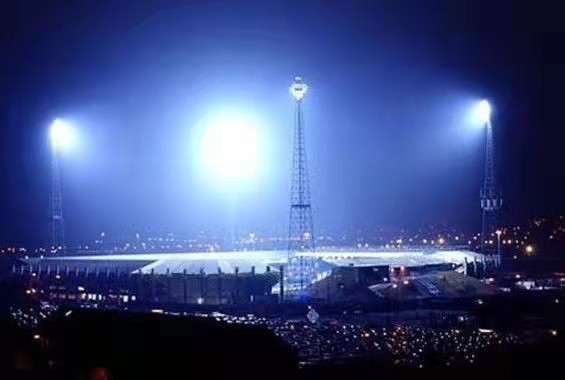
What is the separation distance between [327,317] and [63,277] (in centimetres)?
2867

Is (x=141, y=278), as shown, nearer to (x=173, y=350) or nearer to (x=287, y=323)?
(x=287, y=323)

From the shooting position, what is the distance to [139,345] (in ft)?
65.0

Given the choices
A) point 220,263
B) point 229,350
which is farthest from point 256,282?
point 229,350

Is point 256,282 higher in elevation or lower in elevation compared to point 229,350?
lower

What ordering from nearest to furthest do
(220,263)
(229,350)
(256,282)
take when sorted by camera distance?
(229,350) → (256,282) → (220,263)

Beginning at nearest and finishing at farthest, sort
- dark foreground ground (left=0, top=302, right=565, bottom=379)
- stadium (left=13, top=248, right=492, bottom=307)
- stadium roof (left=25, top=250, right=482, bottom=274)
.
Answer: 1. dark foreground ground (left=0, top=302, right=565, bottom=379)
2. stadium (left=13, top=248, right=492, bottom=307)
3. stadium roof (left=25, top=250, right=482, bottom=274)

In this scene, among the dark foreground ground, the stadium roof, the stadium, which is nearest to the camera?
the dark foreground ground

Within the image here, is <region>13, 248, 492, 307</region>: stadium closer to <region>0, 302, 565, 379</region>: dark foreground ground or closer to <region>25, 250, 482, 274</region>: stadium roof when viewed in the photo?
<region>25, 250, 482, 274</region>: stadium roof

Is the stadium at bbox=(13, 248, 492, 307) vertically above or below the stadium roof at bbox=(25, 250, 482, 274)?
below

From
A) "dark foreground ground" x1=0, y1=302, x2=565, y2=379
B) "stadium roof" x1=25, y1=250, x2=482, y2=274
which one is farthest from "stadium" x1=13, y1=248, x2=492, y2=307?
"dark foreground ground" x1=0, y1=302, x2=565, y2=379

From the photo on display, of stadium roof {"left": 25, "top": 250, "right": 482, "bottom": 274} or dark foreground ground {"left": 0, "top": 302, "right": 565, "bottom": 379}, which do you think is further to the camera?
stadium roof {"left": 25, "top": 250, "right": 482, "bottom": 274}

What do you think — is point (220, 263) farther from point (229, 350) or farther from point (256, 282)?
point (229, 350)

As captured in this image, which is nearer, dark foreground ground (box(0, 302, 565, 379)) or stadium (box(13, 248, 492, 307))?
dark foreground ground (box(0, 302, 565, 379))

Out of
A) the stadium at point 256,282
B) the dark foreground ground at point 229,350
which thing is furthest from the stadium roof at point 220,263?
the dark foreground ground at point 229,350
